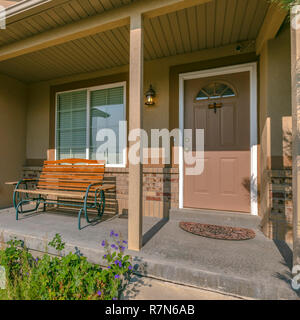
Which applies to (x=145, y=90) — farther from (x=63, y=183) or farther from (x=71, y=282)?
(x=71, y=282)

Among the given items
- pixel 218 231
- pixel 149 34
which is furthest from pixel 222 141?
pixel 149 34

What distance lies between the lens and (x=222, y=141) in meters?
2.78

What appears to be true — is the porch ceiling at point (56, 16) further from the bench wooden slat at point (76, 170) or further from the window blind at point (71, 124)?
the bench wooden slat at point (76, 170)

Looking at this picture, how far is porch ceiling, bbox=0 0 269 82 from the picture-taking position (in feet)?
6.82

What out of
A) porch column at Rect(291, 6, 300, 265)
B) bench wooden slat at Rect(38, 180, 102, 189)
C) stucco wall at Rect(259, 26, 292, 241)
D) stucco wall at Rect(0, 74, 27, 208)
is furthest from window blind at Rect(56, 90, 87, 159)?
porch column at Rect(291, 6, 300, 265)

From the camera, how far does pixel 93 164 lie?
3268 millimetres

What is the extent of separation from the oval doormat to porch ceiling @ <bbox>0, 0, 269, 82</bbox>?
2.56 m

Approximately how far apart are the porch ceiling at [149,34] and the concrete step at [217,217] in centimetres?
245

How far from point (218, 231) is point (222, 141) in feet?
4.23

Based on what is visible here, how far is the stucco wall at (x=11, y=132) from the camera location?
3.64 meters

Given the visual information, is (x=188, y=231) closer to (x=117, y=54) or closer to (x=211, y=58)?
(x=211, y=58)

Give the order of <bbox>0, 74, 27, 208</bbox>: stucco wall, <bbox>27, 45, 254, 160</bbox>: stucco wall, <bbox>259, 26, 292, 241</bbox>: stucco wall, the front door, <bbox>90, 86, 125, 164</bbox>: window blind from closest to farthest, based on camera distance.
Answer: <bbox>259, 26, 292, 241</bbox>: stucco wall
the front door
<bbox>27, 45, 254, 160</bbox>: stucco wall
<bbox>90, 86, 125, 164</bbox>: window blind
<bbox>0, 74, 27, 208</bbox>: stucco wall
